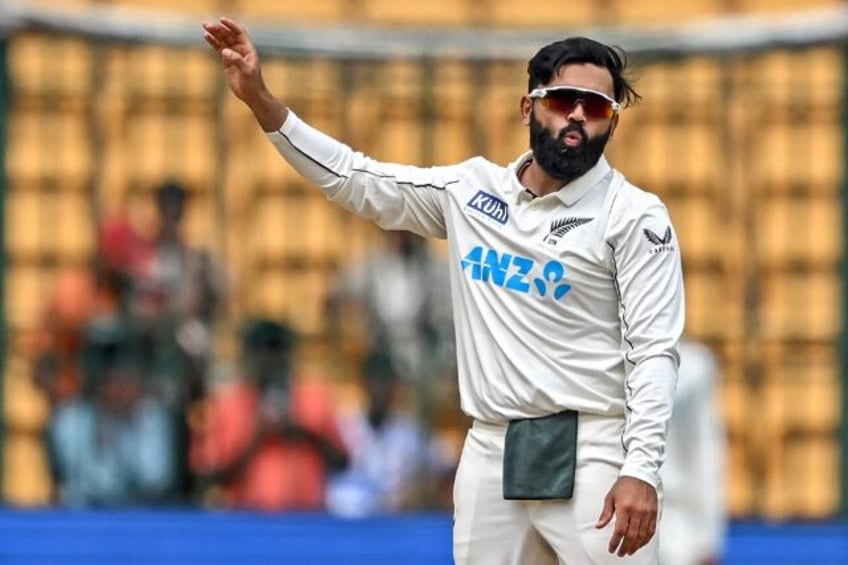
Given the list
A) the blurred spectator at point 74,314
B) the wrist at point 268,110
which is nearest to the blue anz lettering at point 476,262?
the wrist at point 268,110

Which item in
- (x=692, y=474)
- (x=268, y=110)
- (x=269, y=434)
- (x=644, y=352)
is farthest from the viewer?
(x=269, y=434)

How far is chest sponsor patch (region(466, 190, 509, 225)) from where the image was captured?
6.68 metres

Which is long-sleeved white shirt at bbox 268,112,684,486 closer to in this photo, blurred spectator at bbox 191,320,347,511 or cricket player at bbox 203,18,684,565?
cricket player at bbox 203,18,684,565

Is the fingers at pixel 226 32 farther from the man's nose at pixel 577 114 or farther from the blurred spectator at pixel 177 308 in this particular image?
the blurred spectator at pixel 177 308

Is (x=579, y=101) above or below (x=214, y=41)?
below

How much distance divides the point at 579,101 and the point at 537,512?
1.11 metres

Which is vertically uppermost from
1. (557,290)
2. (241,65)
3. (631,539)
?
(241,65)

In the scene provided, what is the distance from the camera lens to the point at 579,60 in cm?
655

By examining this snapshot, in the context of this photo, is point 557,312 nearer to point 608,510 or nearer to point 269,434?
point 608,510

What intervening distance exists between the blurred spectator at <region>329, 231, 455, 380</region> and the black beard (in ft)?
12.5

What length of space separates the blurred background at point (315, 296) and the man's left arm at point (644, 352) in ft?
12.6

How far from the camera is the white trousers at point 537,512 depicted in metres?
6.54

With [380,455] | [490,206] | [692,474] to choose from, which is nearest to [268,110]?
[490,206]

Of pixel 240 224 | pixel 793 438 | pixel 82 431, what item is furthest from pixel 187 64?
pixel 793 438
